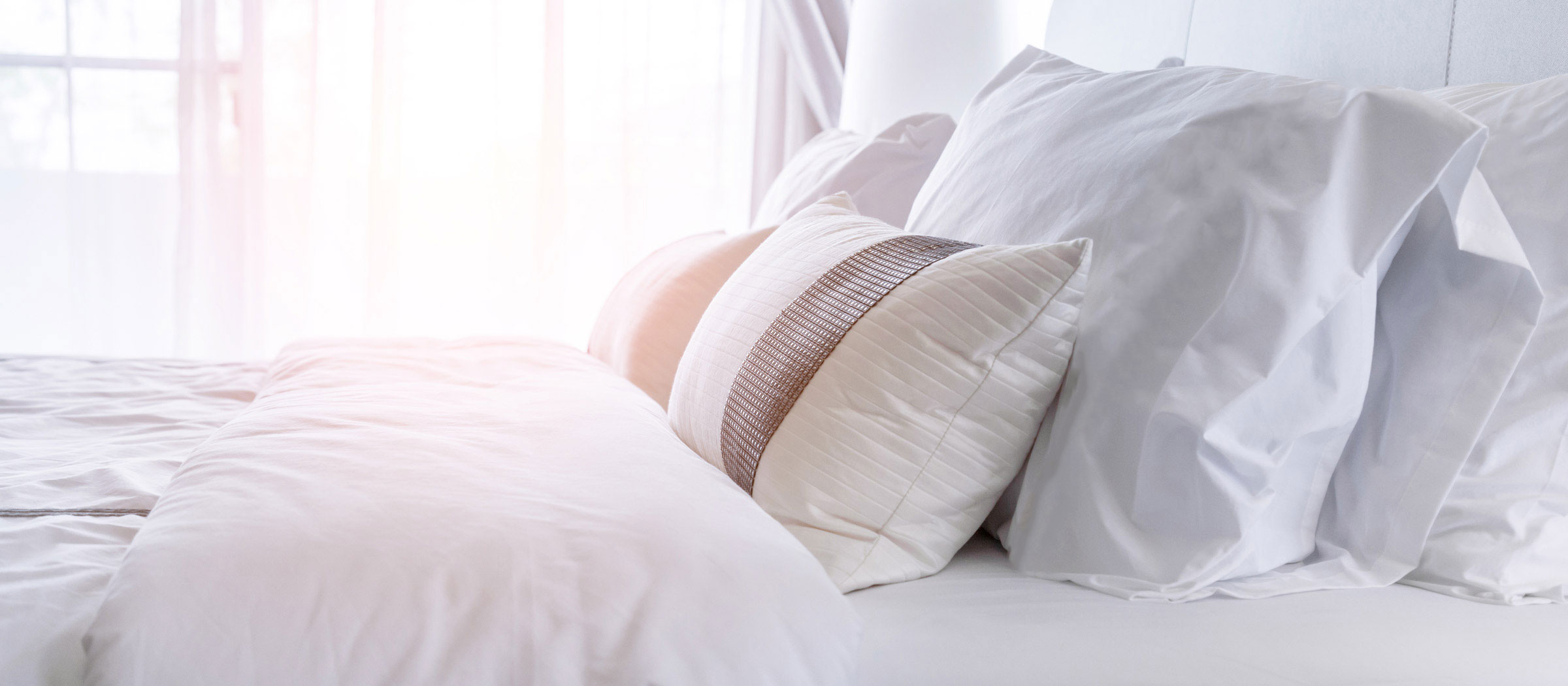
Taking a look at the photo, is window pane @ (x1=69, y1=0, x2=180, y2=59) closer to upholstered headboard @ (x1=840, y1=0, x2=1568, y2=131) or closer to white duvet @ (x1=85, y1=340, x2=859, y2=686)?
upholstered headboard @ (x1=840, y1=0, x2=1568, y2=131)

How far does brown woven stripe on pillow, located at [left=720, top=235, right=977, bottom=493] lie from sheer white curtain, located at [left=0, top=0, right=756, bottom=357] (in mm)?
2030

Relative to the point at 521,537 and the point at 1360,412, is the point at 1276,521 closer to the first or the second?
the point at 1360,412

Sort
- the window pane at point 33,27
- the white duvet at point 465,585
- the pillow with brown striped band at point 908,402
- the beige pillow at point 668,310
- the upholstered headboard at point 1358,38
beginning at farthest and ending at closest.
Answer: the window pane at point 33,27
the beige pillow at point 668,310
the upholstered headboard at point 1358,38
the pillow with brown striped band at point 908,402
the white duvet at point 465,585

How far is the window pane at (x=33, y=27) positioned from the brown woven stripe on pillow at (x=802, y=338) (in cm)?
278

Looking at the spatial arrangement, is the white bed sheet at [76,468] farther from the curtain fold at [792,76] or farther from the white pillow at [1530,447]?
the curtain fold at [792,76]

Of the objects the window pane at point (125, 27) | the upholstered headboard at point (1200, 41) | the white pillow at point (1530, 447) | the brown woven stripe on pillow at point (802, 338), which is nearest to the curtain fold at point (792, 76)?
the upholstered headboard at point (1200, 41)

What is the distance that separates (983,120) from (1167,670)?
669mm

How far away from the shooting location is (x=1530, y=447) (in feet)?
2.72

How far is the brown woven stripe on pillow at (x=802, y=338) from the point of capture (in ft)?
2.78

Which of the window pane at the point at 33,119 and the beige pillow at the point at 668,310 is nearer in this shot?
the beige pillow at the point at 668,310

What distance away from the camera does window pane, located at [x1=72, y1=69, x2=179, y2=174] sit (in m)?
2.81

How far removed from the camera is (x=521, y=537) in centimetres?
67

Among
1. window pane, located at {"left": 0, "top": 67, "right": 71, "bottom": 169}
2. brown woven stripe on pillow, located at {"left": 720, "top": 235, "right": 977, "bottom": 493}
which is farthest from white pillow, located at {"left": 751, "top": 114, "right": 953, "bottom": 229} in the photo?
window pane, located at {"left": 0, "top": 67, "right": 71, "bottom": 169}

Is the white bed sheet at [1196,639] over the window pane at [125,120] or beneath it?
beneath
